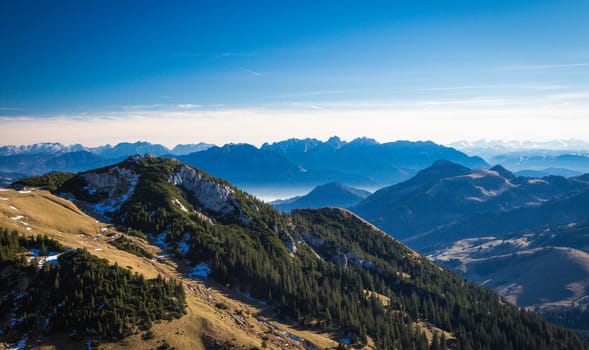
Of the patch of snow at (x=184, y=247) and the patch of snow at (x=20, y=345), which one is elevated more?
the patch of snow at (x=184, y=247)

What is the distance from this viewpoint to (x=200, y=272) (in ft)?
530

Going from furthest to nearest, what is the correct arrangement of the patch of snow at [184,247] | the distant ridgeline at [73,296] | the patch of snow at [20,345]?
1. the patch of snow at [184,247]
2. the distant ridgeline at [73,296]
3. the patch of snow at [20,345]

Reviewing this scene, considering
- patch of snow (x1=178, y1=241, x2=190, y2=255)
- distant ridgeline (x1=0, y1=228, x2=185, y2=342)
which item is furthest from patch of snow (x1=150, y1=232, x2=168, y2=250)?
distant ridgeline (x1=0, y1=228, x2=185, y2=342)

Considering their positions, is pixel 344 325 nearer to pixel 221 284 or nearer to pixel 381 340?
pixel 381 340

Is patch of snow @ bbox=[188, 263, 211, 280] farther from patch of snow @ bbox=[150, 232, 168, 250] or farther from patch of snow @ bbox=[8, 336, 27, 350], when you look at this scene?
patch of snow @ bbox=[8, 336, 27, 350]

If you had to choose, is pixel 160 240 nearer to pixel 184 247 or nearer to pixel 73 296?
pixel 184 247

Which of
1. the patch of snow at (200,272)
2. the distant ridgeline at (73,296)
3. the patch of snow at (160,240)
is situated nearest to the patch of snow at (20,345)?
the distant ridgeline at (73,296)

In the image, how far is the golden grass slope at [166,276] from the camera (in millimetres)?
106375

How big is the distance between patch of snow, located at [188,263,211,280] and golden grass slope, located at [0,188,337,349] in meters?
4.11

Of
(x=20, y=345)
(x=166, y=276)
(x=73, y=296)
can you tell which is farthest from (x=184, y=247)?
(x=20, y=345)

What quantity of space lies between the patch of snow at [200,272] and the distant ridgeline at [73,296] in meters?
32.4

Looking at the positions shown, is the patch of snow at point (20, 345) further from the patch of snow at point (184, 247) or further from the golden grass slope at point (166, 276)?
the patch of snow at point (184, 247)

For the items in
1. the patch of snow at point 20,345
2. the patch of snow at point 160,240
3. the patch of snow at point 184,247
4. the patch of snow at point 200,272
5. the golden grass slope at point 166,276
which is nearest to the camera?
the patch of snow at point 20,345

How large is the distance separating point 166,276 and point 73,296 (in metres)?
38.7
